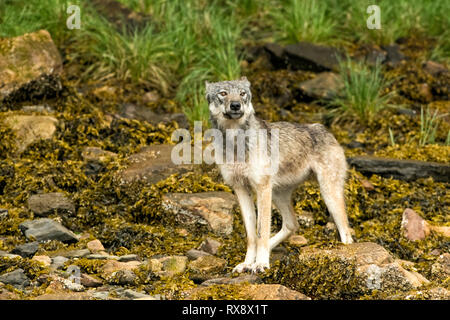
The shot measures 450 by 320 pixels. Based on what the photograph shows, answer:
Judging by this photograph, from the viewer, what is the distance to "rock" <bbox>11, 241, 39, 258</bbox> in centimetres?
663

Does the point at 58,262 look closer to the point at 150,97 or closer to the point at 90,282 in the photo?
the point at 90,282

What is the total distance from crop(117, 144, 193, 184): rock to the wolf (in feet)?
5.65

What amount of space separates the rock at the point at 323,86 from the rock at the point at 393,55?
1.39 m

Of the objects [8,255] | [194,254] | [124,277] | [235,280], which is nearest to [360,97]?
[194,254]

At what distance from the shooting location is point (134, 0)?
12828 mm

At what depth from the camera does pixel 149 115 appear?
10.5 meters

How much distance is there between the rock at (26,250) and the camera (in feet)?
21.7

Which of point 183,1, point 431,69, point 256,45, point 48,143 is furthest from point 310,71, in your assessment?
point 48,143

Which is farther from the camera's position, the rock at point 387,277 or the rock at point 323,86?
the rock at point 323,86

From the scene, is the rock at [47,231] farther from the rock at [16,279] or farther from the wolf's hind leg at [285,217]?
the wolf's hind leg at [285,217]

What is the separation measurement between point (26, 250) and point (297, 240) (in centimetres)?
299

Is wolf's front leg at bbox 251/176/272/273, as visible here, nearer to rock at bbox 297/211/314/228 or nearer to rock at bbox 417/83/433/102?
rock at bbox 297/211/314/228

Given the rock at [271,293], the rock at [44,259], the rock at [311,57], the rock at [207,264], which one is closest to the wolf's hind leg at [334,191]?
the rock at [207,264]

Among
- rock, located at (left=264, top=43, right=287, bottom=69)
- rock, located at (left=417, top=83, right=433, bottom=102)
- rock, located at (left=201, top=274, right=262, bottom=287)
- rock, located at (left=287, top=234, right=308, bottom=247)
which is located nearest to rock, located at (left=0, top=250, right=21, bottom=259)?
rock, located at (left=201, top=274, right=262, bottom=287)
